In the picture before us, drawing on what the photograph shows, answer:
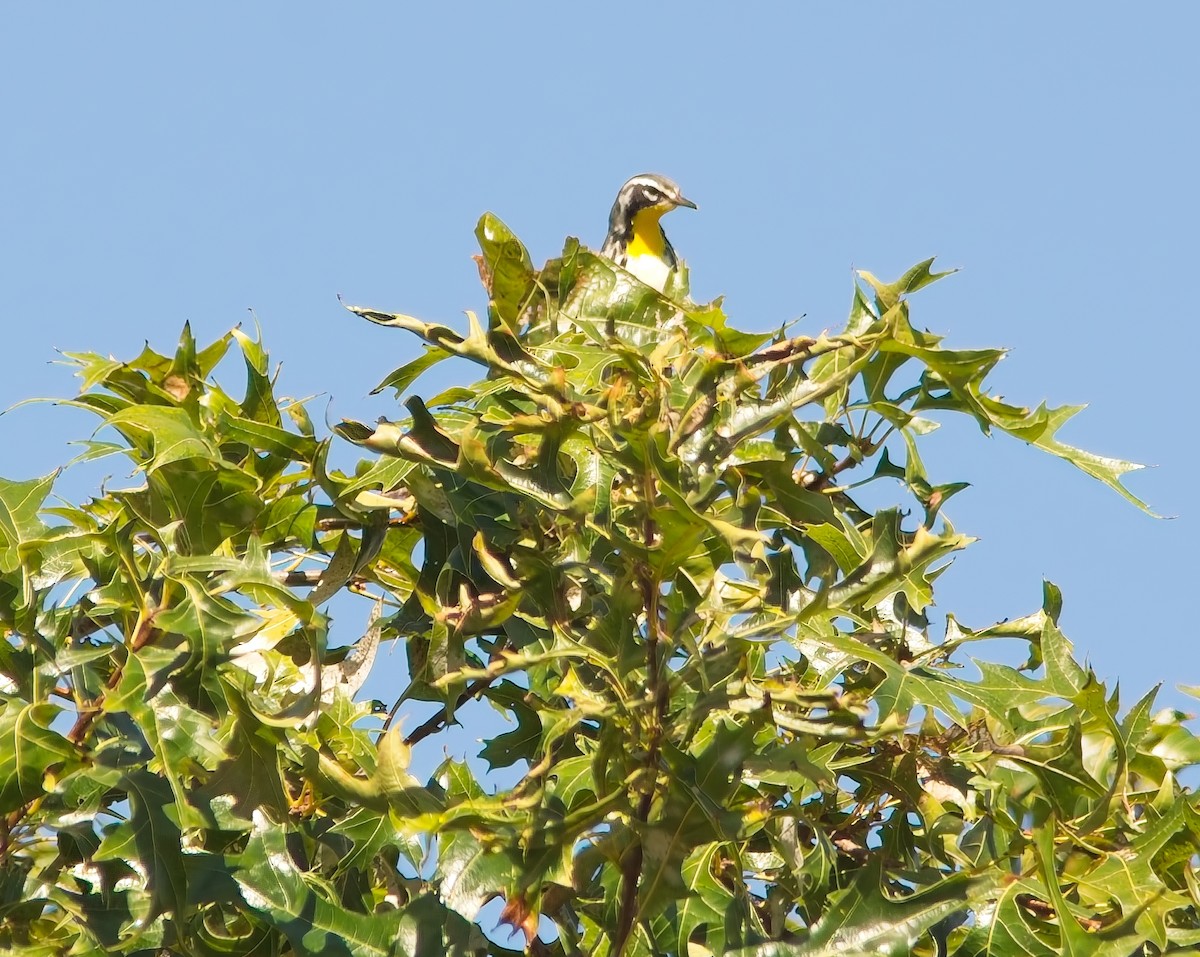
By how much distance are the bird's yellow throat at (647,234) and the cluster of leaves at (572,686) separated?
7273 millimetres

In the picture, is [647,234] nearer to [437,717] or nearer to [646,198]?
[646,198]

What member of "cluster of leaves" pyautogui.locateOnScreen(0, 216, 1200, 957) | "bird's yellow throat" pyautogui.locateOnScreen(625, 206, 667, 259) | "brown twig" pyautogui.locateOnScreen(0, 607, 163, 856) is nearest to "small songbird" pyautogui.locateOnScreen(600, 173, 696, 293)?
"bird's yellow throat" pyautogui.locateOnScreen(625, 206, 667, 259)

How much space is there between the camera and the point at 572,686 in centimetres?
287

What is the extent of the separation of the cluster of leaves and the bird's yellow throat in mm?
7273

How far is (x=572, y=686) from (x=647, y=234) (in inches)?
333

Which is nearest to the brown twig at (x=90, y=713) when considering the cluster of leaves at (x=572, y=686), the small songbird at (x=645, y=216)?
the cluster of leaves at (x=572, y=686)

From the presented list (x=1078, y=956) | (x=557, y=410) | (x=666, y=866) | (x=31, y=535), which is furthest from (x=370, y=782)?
(x=1078, y=956)

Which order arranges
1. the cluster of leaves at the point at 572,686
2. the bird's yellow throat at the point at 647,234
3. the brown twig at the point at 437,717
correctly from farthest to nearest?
the bird's yellow throat at the point at 647,234 < the brown twig at the point at 437,717 < the cluster of leaves at the point at 572,686

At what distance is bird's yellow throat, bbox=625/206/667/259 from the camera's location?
1097 centimetres

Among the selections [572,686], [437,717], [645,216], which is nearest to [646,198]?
[645,216]

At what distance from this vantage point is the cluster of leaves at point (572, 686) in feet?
9.64

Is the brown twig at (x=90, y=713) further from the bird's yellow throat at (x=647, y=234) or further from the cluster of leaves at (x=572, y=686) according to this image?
the bird's yellow throat at (x=647, y=234)

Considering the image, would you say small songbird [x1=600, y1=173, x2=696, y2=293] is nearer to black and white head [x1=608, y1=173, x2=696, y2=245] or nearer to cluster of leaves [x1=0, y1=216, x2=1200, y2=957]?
black and white head [x1=608, y1=173, x2=696, y2=245]

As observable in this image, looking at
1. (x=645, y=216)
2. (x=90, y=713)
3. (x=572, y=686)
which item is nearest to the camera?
(x=572, y=686)
